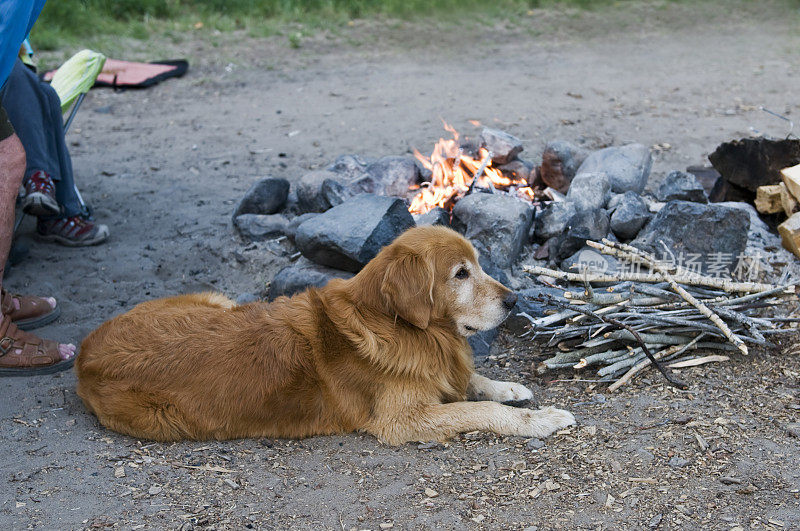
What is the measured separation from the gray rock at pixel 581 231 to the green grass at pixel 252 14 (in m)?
8.30

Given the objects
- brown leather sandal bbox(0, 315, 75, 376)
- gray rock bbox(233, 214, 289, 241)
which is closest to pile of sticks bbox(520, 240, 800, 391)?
gray rock bbox(233, 214, 289, 241)

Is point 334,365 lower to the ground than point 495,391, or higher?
higher

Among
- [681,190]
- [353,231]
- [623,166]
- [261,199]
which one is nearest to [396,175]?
[261,199]

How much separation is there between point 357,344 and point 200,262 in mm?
2738

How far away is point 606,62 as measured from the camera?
1170 centimetres

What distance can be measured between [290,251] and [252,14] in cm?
934

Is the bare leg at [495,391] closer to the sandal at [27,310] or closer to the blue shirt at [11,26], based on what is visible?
the sandal at [27,310]

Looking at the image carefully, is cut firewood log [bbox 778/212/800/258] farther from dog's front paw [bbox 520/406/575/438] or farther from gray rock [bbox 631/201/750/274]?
dog's front paw [bbox 520/406/575/438]

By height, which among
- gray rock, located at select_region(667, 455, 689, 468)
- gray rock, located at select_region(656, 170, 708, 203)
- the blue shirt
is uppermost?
the blue shirt

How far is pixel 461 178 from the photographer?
20.9 feet

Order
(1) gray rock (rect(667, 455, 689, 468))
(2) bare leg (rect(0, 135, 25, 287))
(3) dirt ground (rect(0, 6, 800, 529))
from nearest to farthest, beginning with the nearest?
(3) dirt ground (rect(0, 6, 800, 529)), (1) gray rock (rect(667, 455, 689, 468)), (2) bare leg (rect(0, 135, 25, 287))

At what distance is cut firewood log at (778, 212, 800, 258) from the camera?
522 centimetres

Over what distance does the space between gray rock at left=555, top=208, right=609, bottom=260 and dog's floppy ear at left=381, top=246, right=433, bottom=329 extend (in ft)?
6.63

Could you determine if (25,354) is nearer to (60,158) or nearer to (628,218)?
(60,158)
